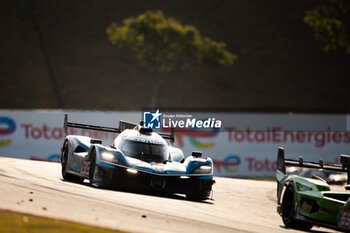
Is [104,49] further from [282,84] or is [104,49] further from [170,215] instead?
[170,215]

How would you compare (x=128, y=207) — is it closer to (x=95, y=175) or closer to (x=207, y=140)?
(x=95, y=175)

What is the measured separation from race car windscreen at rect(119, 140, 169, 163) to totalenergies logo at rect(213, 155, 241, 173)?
404 inches

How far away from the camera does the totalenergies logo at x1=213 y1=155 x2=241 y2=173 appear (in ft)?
74.4

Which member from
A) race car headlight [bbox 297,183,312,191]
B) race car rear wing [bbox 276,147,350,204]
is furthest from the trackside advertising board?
race car headlight [bbox 297,183,312,191]

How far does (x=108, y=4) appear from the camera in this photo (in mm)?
72375

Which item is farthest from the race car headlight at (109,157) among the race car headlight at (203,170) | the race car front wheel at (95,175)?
the race car headlight at (203,170)

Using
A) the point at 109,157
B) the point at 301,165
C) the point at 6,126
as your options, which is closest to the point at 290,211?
the point at 301,165

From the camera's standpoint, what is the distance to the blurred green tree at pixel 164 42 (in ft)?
179

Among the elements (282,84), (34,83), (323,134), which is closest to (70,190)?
(323,134)

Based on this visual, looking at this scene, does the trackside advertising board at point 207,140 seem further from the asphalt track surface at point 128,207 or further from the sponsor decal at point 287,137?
the asphalt track surface at point 128,207

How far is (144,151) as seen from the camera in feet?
40.4

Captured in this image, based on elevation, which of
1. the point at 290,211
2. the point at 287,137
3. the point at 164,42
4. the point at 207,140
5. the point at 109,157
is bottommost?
the point at 290,211

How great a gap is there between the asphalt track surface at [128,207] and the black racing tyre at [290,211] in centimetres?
18

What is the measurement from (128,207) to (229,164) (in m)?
13.8
